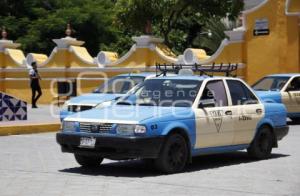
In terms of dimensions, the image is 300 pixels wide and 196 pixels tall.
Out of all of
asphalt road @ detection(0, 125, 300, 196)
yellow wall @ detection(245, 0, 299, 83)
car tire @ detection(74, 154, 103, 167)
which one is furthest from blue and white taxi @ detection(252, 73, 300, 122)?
car tire @ detection(74, 154, 103, 167)

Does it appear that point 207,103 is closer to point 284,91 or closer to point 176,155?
point 176,155

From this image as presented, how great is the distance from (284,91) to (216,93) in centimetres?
895

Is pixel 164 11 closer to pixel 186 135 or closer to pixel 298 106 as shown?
pixel 298 106

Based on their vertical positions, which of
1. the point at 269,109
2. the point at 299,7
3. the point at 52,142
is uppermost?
the point at 299,7

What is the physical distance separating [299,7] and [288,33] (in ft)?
2.98

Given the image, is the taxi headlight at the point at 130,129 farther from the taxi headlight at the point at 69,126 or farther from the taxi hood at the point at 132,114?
the taxi headlight at the point at 69,126

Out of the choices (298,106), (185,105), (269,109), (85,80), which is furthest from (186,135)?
(85,80)

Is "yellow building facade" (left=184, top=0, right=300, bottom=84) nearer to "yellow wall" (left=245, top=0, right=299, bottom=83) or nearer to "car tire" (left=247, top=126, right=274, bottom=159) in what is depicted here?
"yellow wall" (left=245, top=0, right=299, bottom=83)

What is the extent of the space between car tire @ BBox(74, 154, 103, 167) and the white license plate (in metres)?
0.62

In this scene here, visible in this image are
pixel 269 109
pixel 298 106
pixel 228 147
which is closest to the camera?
pixel 228 147

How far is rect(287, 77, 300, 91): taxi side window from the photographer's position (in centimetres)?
2083

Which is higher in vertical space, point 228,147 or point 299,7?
point 299,7

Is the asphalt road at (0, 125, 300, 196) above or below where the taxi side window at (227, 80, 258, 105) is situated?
below

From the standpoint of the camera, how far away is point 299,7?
78.1ft
